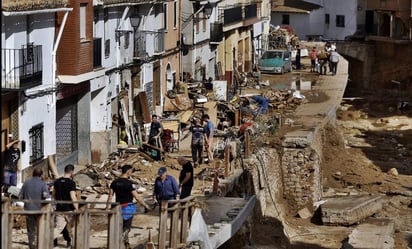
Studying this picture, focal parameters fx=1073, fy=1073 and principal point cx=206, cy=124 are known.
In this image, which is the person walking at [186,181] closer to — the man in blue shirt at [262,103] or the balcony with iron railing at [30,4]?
the balcony with iron railing at [30,4]

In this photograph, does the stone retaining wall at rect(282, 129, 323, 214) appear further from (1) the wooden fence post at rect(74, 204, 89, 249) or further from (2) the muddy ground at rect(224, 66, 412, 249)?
(1) the wooden fence post at rect(74, 204, 89, 249)

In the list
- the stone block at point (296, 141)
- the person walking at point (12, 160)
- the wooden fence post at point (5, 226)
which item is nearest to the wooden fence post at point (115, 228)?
the wooden fence post at point (5, 226)

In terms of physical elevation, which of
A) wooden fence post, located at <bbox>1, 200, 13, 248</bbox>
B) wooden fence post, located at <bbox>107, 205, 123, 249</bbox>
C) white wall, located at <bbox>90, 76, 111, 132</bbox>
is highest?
white wall, located at <bbox>90, 76, 111, 132</bbox>

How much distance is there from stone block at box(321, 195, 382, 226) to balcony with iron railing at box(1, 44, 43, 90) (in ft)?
37.5

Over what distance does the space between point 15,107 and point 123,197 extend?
→ 26.1 ft

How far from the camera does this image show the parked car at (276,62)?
6188cm

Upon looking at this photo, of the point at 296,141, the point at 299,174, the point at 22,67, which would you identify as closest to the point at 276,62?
the point at 296,141

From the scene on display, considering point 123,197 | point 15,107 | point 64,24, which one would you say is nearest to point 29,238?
point 123,197

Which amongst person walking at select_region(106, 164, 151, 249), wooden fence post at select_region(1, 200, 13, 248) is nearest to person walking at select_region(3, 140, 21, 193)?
person walking at select_region(106, 164, 151, 249)

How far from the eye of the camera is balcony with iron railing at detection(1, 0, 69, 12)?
23828 mm

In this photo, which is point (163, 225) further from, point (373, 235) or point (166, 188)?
point (373, 235)

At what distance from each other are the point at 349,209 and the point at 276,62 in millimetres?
28788

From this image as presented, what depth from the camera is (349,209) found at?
→ 3391cm

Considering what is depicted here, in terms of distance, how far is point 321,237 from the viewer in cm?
3222
